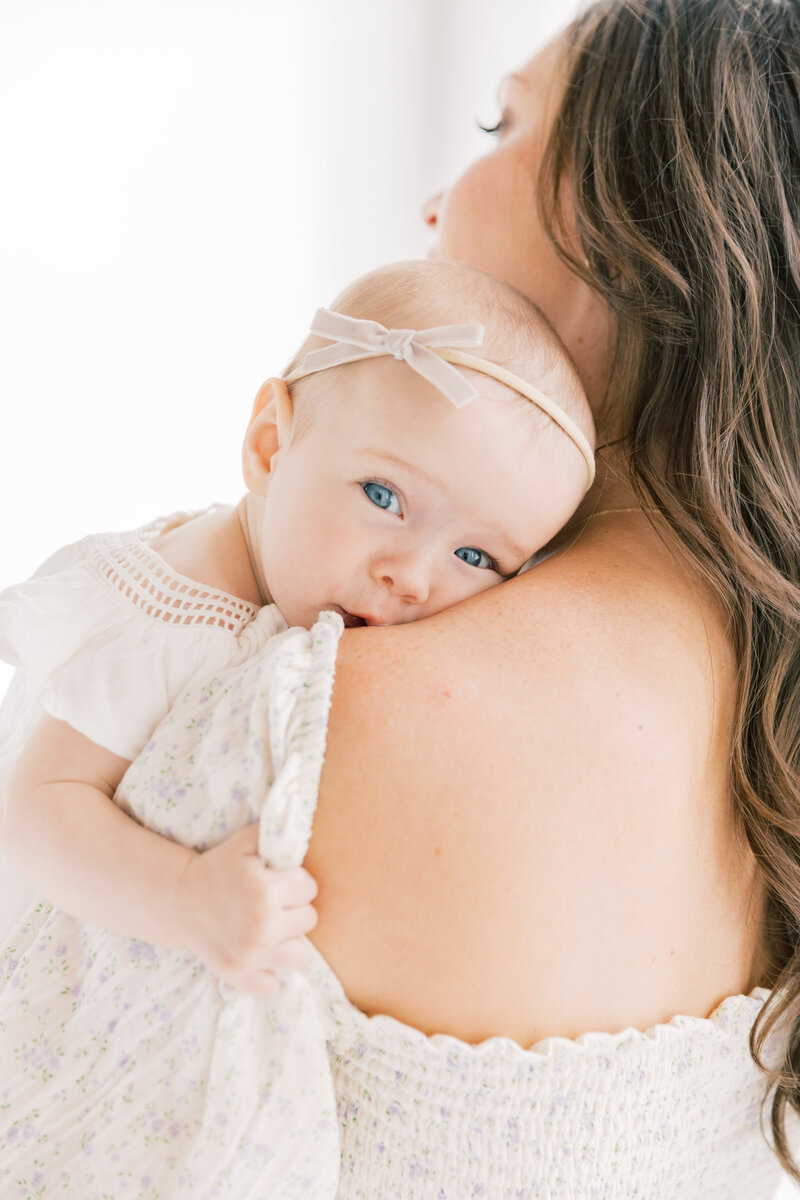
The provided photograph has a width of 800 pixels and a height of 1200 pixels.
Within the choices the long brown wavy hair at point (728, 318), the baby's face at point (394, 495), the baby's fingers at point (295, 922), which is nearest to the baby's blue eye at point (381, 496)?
the baby's face at point (394, 495)

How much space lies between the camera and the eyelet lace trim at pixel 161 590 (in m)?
1.00

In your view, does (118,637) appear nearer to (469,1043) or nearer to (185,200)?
(469,1043)

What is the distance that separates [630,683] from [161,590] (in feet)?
1.52

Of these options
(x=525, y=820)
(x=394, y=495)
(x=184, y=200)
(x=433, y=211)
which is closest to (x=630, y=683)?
(x=525, y=820)

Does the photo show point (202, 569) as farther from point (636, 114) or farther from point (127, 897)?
point (636, 114)

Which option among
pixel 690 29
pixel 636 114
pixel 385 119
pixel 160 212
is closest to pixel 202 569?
pixel 636 114

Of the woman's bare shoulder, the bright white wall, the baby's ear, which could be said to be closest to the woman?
the woman's bare shoulder

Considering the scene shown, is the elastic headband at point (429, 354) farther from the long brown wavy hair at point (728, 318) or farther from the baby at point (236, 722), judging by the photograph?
the long brown wavy hair at point (728, 318)

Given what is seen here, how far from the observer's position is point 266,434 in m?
1.13

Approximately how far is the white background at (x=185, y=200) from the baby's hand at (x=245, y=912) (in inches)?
82.3

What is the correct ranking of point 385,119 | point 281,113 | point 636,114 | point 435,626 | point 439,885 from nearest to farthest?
1. point 439,885
2. point 435,626
3. point 636,114
4. point 281,113
5. point 385,119

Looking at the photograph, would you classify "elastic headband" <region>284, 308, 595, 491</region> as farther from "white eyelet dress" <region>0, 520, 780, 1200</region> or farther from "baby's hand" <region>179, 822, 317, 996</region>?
"baby's hand" <region>179, 822, 317, 996</region>

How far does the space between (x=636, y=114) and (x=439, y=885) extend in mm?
923

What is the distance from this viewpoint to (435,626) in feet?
3.08
